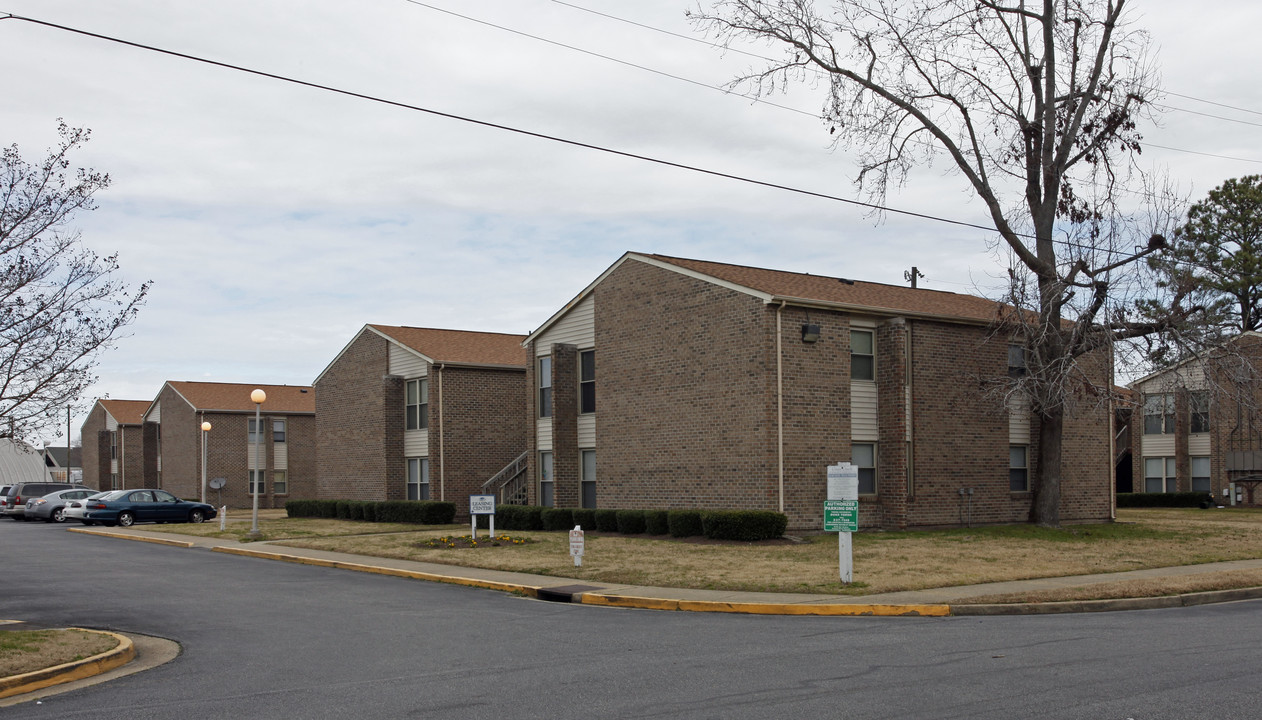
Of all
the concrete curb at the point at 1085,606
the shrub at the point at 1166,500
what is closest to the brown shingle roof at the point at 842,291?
the concrete curb at the point at 1085,606

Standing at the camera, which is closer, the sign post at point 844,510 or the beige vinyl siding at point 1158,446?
the sign post at point 844,510

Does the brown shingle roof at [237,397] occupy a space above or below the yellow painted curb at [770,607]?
above

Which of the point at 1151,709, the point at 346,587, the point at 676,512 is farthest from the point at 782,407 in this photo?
the point at 1151,709

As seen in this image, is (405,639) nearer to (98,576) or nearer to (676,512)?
(98,576)

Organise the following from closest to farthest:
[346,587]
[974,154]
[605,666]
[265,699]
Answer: [265,699], [605,666], [346,587], [974,154]

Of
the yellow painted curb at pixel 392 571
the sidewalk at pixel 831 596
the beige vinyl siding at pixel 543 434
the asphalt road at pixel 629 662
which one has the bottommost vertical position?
the yellow painted curb at pixel 392 571

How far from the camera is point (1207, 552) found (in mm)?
22094

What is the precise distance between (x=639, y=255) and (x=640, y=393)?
3.61m

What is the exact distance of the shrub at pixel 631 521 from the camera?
2702 centimetres

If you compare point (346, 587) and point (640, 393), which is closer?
point (346, 587)

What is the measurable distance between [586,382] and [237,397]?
1202 inches

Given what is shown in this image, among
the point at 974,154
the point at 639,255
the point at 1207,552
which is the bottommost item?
the point at 1207,552

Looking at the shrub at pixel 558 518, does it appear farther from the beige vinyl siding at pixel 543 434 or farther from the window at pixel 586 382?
the window at pixel 586 382

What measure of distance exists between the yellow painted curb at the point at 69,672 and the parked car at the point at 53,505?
33876mm
